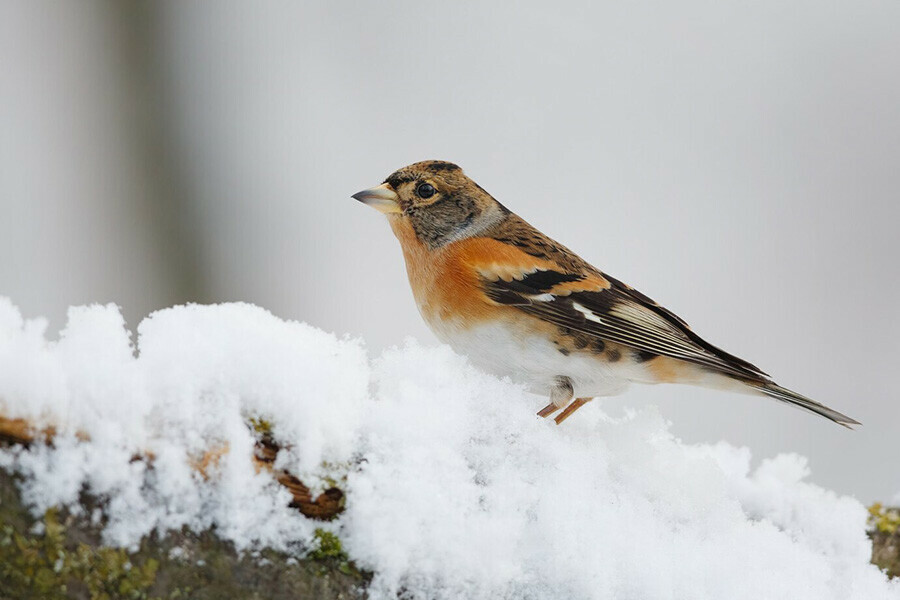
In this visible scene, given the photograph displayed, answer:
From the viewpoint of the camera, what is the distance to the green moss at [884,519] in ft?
6.07

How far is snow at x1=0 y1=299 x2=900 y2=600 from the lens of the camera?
905 millimetres

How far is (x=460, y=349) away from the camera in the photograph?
6.21 ft

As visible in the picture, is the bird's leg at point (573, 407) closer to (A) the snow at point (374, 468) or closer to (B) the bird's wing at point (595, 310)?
(B) the bird's wing at point (595, 310)

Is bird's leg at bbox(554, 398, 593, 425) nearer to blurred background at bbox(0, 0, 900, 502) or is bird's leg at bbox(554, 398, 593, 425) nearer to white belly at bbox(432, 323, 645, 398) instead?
white belly at bbox(432, 323, 645, 398)

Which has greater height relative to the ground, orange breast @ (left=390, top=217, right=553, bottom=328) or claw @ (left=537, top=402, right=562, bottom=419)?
orange breast @ (left=390, top=217, right=553, bottom=328)

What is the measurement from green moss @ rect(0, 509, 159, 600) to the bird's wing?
115 cm

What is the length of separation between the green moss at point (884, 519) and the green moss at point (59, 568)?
1.64 metres

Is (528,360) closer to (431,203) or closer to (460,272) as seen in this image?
(460,272)

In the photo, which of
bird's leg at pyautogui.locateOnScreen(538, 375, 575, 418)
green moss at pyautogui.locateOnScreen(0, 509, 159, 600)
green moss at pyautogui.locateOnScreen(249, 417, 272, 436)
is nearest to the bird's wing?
bird's leg at pyautogui.locateOnScreen(538, 375, 575, 418)

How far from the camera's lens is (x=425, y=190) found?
219 centimetres

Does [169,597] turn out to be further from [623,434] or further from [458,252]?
[458,252]

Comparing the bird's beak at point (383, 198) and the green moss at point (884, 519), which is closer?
the green moss at point (884, 519)

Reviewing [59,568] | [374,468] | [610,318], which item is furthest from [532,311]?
[59,568]

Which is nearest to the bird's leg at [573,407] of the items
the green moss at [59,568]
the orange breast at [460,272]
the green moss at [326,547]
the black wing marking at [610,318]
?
the black wing marking at [610,318]
